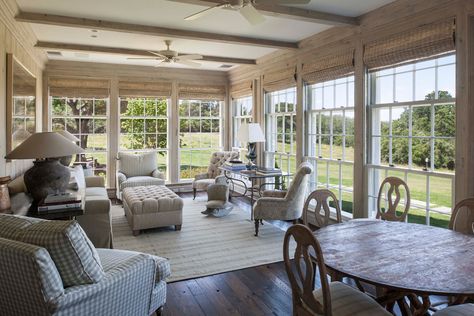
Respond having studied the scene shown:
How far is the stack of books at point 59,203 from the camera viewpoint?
10.2 feet

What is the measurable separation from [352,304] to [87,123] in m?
7.02

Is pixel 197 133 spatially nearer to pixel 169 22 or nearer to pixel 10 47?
pixel 169 22

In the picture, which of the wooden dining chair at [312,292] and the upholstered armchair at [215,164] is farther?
the upholstered armchair at [215,164]

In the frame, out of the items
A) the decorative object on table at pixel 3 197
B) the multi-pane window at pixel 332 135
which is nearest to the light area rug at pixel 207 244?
the multi-pane window at pixel 332 135

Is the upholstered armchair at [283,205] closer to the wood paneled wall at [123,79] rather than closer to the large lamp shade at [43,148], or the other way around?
the large lamp shade at [43,148]

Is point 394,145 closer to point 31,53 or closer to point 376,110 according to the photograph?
point 376,110

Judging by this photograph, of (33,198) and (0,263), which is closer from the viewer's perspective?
(0,263)

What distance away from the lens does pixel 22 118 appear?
460 centimetres

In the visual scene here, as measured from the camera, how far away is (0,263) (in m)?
1.79

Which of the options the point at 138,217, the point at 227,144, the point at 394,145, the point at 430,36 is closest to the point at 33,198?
the point at 138,217

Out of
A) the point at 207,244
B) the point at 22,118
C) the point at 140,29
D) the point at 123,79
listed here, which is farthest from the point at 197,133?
the point at 207,244

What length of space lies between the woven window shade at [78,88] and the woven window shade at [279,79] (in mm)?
3462

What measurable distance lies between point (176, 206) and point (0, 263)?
10.2 feet

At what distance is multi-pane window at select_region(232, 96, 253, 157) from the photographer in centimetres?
786
